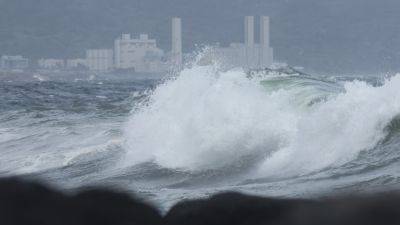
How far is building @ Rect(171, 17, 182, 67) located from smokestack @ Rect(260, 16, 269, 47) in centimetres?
837

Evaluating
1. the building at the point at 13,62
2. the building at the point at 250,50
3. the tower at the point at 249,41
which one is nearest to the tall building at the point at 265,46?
the building at the point at 250,50

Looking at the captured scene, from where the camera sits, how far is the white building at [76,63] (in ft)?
311

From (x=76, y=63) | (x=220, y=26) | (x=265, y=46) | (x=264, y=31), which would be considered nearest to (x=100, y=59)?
(x=76, y=63)

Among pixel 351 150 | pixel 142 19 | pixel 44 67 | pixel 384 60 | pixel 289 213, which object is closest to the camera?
pixel 289 213

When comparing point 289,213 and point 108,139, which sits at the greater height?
point 289,213

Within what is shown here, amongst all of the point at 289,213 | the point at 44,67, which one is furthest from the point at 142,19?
Answer: the point at 289,213

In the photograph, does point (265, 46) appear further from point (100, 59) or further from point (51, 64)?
point (51, 64)

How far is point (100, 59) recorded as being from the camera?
317 ft

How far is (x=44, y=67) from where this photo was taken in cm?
9444

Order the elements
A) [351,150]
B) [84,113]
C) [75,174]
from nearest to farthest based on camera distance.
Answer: [351,150] → [75,174] → [84,113]

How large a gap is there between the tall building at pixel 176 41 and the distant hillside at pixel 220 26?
112cm

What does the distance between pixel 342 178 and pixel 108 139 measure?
662cm

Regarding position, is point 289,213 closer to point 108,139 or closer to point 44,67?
point 108,139

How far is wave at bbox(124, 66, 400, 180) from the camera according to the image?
379 inches
